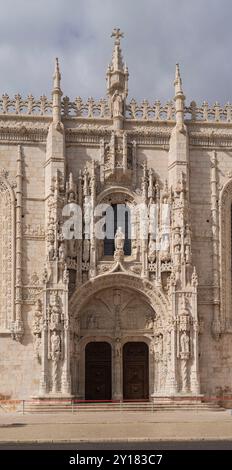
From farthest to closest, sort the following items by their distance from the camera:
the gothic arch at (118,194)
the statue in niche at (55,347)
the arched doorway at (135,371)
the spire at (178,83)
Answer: the spire at (178,83) < the gothic arch at (118,194) < the arched doorway at (135,371) < the statue in niche at (55,347)

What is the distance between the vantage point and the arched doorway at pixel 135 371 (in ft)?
133

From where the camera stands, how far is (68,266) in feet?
131

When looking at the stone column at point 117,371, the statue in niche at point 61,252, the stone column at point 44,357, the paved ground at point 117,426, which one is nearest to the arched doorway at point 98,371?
the stone column at point 117,371

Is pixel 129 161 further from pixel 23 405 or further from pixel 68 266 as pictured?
pixel 23 405

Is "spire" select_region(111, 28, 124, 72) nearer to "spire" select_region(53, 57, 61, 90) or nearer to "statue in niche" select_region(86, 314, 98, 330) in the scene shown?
"spire" select_region(53, 57, 61, 90)

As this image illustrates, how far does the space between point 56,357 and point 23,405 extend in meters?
2.55

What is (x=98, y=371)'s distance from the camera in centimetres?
4059

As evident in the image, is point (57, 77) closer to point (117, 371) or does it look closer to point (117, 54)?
point (117, 54)

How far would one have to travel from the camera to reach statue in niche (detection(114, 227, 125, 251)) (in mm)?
40562

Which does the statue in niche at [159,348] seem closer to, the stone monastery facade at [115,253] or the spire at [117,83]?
the stone monastery facade at [115,253]

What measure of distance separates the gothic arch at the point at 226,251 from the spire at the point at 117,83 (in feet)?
19.8

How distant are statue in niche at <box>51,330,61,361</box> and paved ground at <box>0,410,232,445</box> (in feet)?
9.90

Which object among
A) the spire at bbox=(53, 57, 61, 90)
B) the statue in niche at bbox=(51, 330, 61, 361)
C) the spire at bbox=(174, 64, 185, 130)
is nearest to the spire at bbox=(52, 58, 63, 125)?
the spire at bbox=(53, 57, 61, 90)
